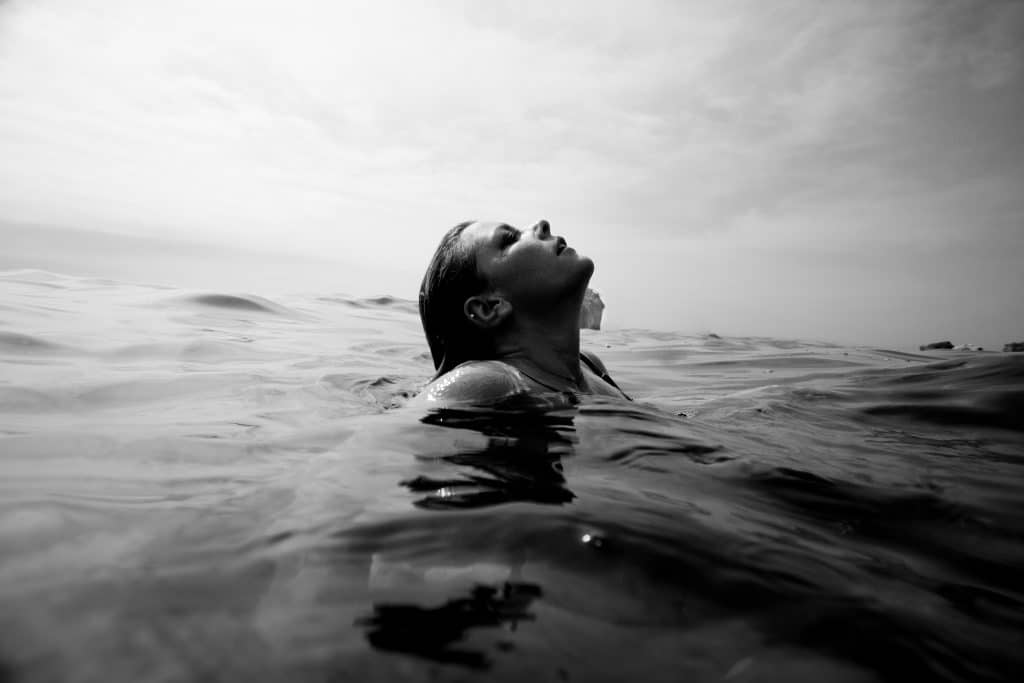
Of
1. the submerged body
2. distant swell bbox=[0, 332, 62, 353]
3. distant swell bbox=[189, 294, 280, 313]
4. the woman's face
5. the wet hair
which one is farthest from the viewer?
distant swell bbox=[189, 294, 280, 313]

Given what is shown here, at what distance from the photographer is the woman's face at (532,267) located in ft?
12.5

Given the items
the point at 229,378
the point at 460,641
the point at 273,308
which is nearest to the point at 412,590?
the point at 460,641

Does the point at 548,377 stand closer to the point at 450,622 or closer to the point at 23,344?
the point at 450,622

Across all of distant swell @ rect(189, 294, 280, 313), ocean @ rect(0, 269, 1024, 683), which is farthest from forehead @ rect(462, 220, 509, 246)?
distant swell @ rect(189, 294, 280, 313)

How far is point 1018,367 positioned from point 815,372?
266 centimetres

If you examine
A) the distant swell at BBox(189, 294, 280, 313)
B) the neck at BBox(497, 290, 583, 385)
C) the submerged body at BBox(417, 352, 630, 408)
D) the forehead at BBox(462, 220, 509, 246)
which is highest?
the forehead at BBox(462, 220, 509, 246)

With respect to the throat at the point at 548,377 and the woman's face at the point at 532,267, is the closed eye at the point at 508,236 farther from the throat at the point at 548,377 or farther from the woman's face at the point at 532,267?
the throat at the point at 548,377

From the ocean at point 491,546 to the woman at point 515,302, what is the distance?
2.35 feet

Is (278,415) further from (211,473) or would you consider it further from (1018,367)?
(1018,367)

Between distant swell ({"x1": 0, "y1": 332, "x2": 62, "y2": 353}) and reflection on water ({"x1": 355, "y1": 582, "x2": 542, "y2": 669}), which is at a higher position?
distant swell ({"x1": 0, "y1": 332, "x2": 62, "y2": 353})

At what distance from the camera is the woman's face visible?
380cm

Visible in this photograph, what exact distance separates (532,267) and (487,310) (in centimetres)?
42

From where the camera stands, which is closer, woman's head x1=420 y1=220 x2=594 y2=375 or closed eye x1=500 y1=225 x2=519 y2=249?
woman's head x1=420 y1=220 x2=594 y2=375

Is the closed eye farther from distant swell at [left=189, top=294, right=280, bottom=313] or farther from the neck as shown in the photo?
distant swell at [left=189, top=294, right=280, bottom=313]
